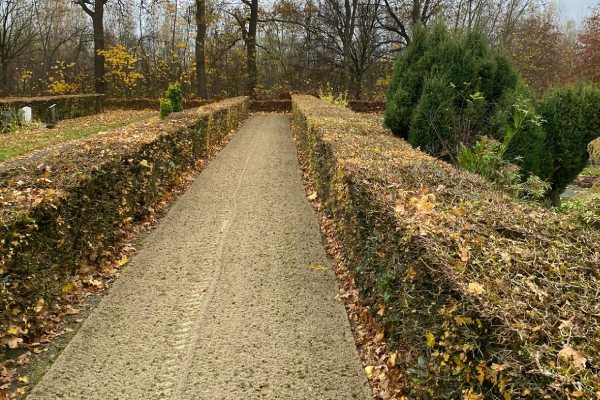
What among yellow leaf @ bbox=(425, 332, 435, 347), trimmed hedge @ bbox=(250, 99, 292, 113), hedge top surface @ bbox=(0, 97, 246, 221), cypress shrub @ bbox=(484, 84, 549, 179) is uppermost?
trimmed hedge @ bbox=(250, 99, 292, 113)

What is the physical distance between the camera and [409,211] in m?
3.03

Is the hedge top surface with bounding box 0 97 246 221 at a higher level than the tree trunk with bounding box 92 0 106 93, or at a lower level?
lower

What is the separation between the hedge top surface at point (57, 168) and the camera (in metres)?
3.69

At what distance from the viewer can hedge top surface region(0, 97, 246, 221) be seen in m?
3.69

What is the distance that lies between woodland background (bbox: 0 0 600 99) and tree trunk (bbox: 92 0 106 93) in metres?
0.06

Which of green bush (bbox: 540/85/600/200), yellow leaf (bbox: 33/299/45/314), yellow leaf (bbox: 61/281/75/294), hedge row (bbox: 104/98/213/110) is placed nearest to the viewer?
yellow leaf (bbox: 33/299/45/314)

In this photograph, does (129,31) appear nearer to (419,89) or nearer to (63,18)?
(63,18)

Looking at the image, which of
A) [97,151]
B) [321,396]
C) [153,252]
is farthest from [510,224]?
[97,151]

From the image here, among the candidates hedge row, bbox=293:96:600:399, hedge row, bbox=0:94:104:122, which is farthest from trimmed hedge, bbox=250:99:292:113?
hedge row, bbox=293:96:600:399

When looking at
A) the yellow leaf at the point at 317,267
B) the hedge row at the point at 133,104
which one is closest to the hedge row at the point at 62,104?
the hedge row at the point at 133,104

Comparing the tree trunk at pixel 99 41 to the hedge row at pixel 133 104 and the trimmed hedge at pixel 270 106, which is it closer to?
the hedge row at pixel 133 104

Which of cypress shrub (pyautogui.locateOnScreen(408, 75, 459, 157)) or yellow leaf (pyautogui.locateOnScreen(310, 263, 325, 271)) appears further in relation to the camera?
cypress shrub (pyautogui.locateOnScreen(408, 75, 459, 157))

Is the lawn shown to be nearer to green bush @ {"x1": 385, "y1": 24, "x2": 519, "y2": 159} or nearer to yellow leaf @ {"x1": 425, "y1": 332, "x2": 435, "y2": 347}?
green bush @ {"x1": 385, "y1": 24, "x2": 519, "y2": 159}

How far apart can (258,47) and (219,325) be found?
1243 inches
